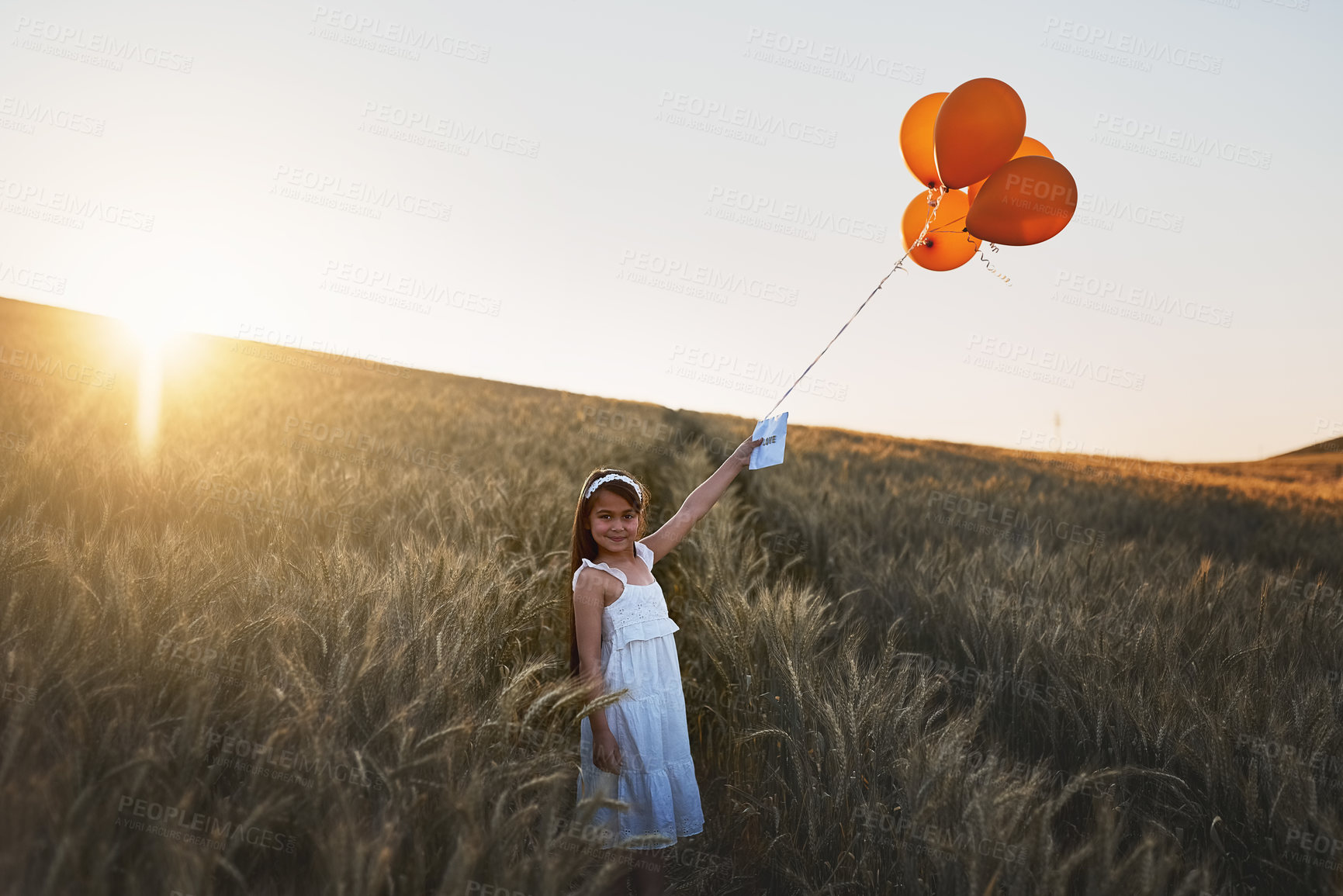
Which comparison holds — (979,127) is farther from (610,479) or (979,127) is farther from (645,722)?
(645,722)

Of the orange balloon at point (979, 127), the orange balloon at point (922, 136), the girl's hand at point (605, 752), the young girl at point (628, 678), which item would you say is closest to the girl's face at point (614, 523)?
the young girl at point (628, 678)

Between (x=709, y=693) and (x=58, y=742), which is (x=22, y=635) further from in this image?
(x=709, y=693)

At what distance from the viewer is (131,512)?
2.99 metres

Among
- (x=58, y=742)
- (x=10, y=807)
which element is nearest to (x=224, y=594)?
(x=58, y=742)

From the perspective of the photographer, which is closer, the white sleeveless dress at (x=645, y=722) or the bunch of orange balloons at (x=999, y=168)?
the white sleeveless dress at (x=645, y=722)

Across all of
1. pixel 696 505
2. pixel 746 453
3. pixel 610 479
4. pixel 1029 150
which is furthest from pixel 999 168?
pixel 610 479

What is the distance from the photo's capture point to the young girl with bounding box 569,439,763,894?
1.89 meters

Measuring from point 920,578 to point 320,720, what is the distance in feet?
11.5

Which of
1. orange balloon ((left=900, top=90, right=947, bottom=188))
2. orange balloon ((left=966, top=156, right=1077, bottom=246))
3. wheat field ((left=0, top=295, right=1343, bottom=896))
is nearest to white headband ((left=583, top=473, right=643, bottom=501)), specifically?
wheat field ((left=0, top=295, right=1343, bottom=896))

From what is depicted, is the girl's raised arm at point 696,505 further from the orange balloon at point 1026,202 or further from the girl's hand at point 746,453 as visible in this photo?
the orange balloon at point 1026,202

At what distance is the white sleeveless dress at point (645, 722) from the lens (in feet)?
6.31

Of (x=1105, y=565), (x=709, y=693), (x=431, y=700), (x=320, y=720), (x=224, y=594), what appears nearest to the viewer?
(x=320, y=720)

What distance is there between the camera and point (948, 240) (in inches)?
159

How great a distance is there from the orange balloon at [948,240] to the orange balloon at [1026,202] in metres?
0.53
